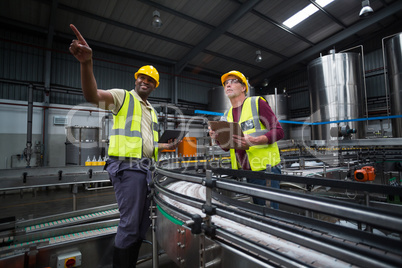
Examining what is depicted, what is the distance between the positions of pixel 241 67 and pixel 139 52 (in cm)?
547

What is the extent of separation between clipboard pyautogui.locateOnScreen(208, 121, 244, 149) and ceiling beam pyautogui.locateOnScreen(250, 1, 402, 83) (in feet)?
32.0

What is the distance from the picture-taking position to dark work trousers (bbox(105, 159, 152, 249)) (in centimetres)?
160

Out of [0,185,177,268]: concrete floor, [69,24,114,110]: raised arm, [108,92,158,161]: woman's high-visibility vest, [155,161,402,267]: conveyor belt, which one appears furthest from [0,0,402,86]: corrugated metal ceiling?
[155,161,402,267]: conveyor belt

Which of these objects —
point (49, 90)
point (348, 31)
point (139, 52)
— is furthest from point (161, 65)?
point (348, 31)

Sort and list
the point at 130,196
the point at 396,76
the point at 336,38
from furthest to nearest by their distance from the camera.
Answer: the point at 336,38 → the point at 396,76 → the point at 130,196

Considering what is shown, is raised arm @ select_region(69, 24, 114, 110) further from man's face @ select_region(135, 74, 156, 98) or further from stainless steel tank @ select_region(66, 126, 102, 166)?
stainless steel tank @ select_region(66, 126, 102, 166)

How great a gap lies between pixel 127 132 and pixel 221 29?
7721 millimetres

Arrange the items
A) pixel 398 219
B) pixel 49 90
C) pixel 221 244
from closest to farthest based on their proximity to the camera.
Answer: pixel 398 219 → pixel 221 244 → pixel 49 90

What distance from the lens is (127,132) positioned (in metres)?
1.77

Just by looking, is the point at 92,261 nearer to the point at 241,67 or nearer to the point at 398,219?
the point at 398,219

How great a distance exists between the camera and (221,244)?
1.04 metres

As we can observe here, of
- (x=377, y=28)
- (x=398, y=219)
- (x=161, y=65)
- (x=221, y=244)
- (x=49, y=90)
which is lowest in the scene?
(x=221, y=244)

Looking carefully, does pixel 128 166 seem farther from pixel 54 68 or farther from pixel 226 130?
pixel 54 68

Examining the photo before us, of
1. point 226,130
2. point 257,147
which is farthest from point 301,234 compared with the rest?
point 257,147
